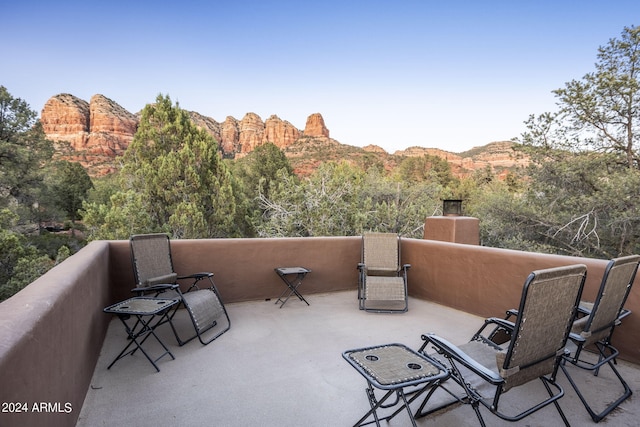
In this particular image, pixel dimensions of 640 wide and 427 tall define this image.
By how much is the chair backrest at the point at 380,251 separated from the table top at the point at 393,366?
2846 millimetres

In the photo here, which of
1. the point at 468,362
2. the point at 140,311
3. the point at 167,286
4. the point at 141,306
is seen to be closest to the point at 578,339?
the point at 468,362

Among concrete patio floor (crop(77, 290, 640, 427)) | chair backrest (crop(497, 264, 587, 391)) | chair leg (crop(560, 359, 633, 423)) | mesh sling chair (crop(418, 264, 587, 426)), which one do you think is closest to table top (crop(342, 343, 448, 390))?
mesh sling chair (crop(418, 264, 587, 426))

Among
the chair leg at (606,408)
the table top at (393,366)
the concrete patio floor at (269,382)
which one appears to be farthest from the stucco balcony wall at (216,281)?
the table top at (393,366)

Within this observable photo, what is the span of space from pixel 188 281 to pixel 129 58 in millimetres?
20016

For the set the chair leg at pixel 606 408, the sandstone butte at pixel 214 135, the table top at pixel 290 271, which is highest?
the sandstone butte at pixel 214 135

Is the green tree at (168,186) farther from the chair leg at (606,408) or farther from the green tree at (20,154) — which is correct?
the chair leg at (606,408)

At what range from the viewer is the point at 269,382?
8.51 feet

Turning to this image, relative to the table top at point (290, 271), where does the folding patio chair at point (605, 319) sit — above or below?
above

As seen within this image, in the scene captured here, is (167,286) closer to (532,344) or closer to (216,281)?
(216,281)

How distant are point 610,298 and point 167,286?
365cm

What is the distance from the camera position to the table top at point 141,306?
2666 millimetres

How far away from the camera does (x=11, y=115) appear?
12078 millimetres

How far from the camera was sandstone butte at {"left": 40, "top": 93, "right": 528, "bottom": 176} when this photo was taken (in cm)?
3256

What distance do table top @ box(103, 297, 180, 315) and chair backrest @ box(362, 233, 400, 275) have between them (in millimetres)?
2744
